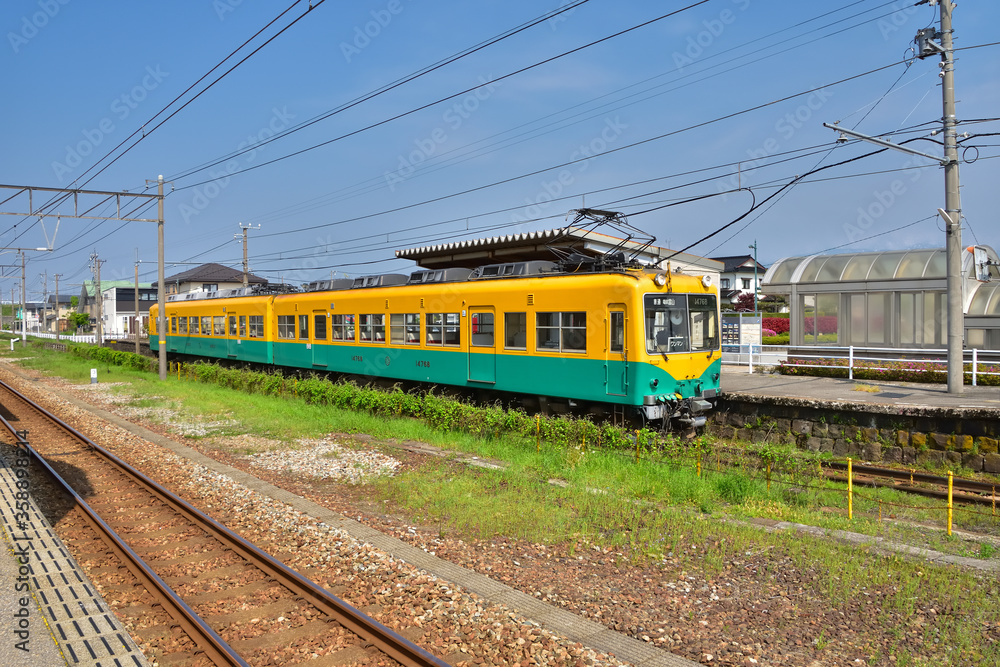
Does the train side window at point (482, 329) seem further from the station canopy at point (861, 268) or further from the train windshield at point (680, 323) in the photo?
the station canopy at point (861, 268)

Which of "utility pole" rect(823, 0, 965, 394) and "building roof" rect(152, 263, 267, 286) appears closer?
"utility pole" rect(823, 0, 965, 394)

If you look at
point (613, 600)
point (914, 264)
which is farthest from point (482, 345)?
point (914, 264)

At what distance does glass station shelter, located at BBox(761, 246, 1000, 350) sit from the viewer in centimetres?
1825

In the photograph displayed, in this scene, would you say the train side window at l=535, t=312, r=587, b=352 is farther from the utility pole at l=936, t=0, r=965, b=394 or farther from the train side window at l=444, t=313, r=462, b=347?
the utility pole at l=936, t=0, r=965, b=394

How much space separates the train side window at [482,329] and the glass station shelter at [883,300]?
37.6 ft

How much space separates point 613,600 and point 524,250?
15.0m

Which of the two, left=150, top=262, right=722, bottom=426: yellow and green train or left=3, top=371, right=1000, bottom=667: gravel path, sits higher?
left=150, top=262, right=722, bottom=426: yellow and green train

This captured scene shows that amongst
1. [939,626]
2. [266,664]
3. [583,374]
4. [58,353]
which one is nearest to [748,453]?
[583,374]

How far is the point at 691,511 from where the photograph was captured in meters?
7.84

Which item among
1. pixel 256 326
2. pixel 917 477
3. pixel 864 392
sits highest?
pixel 256 326

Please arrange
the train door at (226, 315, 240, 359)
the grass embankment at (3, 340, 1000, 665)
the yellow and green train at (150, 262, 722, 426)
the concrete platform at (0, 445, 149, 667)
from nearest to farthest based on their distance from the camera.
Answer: the concrete platform at (0, 445, 149, 667) < the grass embankment at (3, 340, 1000, 665) < the yellow and green train at (150, 262, 722, 426) < the train door at (226, 315, 240, 359)

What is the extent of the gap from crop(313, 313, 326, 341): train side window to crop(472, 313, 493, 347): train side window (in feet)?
22.5

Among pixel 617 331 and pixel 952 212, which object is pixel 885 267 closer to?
pixel 952 212

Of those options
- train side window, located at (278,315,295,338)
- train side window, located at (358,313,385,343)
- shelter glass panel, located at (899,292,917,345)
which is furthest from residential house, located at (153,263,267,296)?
shelter glass panel, located at (899,292,917,345)
